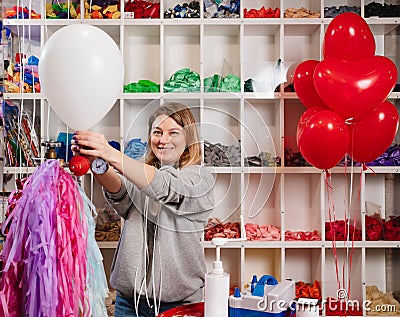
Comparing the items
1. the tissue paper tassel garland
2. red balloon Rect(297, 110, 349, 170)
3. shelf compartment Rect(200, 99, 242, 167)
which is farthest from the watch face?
red balloon Rect(297, 110, 349, 170)

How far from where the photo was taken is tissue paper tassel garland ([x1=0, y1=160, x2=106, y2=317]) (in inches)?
60.9

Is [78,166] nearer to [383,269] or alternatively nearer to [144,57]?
[144,57]

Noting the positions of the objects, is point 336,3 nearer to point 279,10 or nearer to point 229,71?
point 279,10

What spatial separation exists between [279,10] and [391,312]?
1710mm

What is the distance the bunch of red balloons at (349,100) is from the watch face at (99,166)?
0.96 metres

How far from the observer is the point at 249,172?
5.06ft

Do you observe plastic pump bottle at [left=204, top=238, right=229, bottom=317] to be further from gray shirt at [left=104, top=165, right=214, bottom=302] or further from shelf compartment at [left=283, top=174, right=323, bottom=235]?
shelf compartment at [left=283, top=174, right=323, bottom=235]

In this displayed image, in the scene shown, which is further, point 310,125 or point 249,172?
point 310,125

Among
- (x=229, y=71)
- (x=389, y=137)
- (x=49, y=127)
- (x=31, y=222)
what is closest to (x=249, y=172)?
(x=31, y=222)

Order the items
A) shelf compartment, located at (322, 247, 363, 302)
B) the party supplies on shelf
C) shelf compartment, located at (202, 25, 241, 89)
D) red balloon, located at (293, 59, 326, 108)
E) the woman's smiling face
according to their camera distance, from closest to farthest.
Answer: the party supplies on shelf
the woman's smiling face
red balloon, located at (293, 59, 326, 108)
shelf compartment, located at (322, 247, 363, 302)
shelf compartment, located at (202, 25, 241, 89)

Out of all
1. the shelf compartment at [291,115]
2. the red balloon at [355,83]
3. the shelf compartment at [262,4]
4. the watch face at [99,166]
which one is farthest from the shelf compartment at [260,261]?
the watch face at [99,166]

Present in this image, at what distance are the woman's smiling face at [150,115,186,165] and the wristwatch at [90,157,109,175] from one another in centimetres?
18

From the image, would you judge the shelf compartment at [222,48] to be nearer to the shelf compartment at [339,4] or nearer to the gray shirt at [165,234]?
the shelf compartment at [339,4]

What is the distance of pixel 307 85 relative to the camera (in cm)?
256
